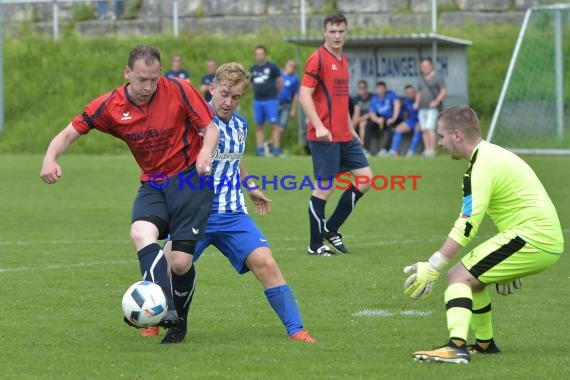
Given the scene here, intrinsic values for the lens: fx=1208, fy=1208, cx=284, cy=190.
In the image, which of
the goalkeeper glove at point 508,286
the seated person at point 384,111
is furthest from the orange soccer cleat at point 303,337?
the seated person at point 384,111

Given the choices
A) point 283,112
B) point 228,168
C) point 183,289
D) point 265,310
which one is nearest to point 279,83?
point 283,112

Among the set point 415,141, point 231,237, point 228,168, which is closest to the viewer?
point 231,237

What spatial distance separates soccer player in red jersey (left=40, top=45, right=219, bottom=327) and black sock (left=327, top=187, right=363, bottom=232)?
468 cm

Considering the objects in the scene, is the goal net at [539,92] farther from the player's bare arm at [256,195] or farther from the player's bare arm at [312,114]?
the player's bare arm at [256,195]

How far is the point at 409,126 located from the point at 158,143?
17708 millimetres

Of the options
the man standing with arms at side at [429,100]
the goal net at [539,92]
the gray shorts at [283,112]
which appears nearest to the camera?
the goal net at [539,92]

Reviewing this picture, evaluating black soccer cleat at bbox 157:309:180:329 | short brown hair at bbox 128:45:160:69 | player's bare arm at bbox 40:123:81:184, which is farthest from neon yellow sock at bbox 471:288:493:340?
player's bare arm at bbox 40:123:81:184

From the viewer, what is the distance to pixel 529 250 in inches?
261

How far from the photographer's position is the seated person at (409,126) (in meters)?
24.6

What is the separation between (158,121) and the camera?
7.34 meters

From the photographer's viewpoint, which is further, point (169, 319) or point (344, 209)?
point (344, 209)

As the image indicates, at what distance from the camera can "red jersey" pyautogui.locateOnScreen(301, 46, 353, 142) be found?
12023mm

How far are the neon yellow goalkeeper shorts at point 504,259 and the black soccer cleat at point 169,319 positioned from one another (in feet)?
5.56

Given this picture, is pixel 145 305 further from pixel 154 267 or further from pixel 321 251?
pixel 321 251
